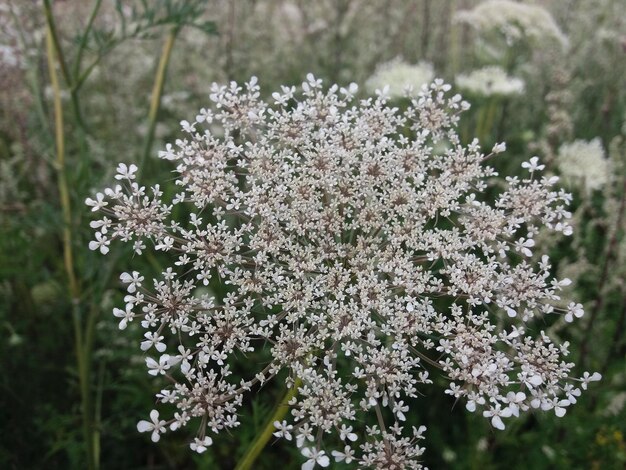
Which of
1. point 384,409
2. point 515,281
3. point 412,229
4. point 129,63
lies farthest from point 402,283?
point 129,63

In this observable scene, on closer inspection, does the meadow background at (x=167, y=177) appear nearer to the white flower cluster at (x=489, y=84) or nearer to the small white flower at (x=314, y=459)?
the white flower cluster at (x=489, y=84)

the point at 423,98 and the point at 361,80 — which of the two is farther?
the point at 361,80

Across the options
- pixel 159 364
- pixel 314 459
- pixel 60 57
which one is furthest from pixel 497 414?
pixel 60 57

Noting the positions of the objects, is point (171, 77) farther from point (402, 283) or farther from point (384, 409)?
point (402, 283)

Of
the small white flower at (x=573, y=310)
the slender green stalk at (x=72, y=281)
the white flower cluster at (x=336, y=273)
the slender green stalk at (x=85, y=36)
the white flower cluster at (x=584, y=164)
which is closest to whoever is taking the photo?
the white flower cluster at (x=336, y=273)

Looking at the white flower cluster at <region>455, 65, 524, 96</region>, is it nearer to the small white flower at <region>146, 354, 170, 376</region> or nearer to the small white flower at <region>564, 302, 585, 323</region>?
the small white flower at <region>564, 302, 585, 323</region>

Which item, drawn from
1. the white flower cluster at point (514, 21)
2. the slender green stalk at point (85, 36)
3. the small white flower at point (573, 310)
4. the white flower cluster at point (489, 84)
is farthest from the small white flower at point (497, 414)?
the white flower cluster at point (514, 21)
